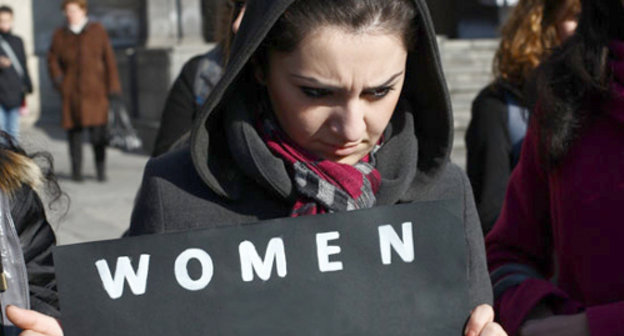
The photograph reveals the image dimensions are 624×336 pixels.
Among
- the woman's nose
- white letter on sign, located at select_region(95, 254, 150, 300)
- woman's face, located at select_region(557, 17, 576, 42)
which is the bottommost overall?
woman's face, located at select_region(557, 17, 576, 42)

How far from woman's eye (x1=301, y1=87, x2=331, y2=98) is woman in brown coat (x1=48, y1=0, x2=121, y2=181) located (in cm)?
872

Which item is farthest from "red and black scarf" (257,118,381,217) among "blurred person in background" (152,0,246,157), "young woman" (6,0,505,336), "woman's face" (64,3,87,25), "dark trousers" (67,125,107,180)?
"dark trousers" (67,125,107,180)

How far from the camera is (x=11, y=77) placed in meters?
10.4

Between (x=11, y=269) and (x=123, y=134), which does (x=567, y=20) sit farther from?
(x=123, y=134)

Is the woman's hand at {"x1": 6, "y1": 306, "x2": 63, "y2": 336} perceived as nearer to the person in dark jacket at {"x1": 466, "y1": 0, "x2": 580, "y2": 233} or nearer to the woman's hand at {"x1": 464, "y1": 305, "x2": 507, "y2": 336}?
the woman's hand at {"x1": 464, "y1": 305, "x2": 507, "y2": 336}

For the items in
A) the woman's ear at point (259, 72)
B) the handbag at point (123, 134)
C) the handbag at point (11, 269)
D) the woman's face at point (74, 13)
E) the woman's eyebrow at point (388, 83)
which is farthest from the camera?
the handbag at point (123, 134)

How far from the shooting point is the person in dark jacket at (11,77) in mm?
10398

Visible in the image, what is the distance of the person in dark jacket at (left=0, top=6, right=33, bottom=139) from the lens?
10.4 m

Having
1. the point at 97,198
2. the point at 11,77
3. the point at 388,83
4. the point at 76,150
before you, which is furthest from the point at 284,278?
the point at 11,77

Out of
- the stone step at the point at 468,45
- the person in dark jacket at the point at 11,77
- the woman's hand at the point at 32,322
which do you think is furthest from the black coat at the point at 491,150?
the stone step at the point at 468,45

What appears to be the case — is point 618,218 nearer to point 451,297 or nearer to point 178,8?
point 451,297

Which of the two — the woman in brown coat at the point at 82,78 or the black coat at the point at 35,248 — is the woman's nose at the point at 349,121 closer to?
the black coat at the point at 35,248

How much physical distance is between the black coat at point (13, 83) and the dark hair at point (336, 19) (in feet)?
29.8

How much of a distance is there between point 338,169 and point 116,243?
0.42 meters
